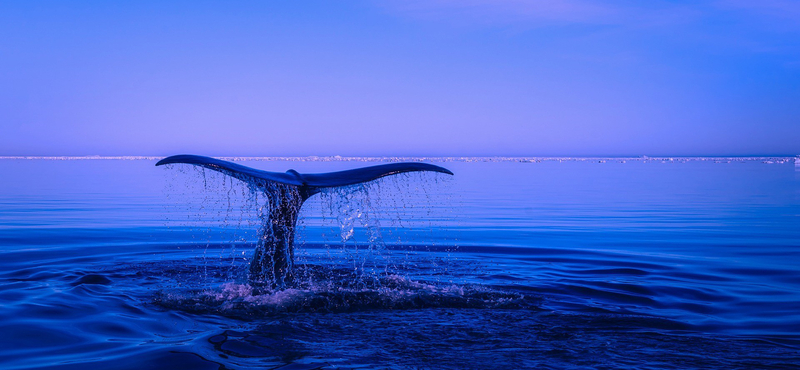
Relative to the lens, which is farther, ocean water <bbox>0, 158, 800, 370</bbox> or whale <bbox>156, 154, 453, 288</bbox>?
whale <bbox>156, 154, 453, 288</bbox>

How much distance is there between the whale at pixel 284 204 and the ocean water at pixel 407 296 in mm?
199

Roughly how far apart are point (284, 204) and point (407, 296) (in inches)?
68.2

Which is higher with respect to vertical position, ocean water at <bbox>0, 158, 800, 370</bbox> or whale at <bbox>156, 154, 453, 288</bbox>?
whale at <bbox>156, 154, 453, 288</bbox>

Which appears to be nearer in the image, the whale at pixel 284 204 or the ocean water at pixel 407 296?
the ocean water at pixel 407 296

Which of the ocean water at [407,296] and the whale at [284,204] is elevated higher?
the whale at [284,204]

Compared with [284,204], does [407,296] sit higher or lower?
lower

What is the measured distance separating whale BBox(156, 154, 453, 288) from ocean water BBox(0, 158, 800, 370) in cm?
20

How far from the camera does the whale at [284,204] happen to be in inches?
262

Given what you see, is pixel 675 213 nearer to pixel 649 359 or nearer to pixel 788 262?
pixel 788 262

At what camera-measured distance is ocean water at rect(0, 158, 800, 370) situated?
4.88 m

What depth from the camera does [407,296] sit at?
7109 mm

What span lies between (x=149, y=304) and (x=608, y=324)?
467cm

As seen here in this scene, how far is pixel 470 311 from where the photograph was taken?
648 cm

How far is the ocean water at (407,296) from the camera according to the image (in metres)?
4.88
